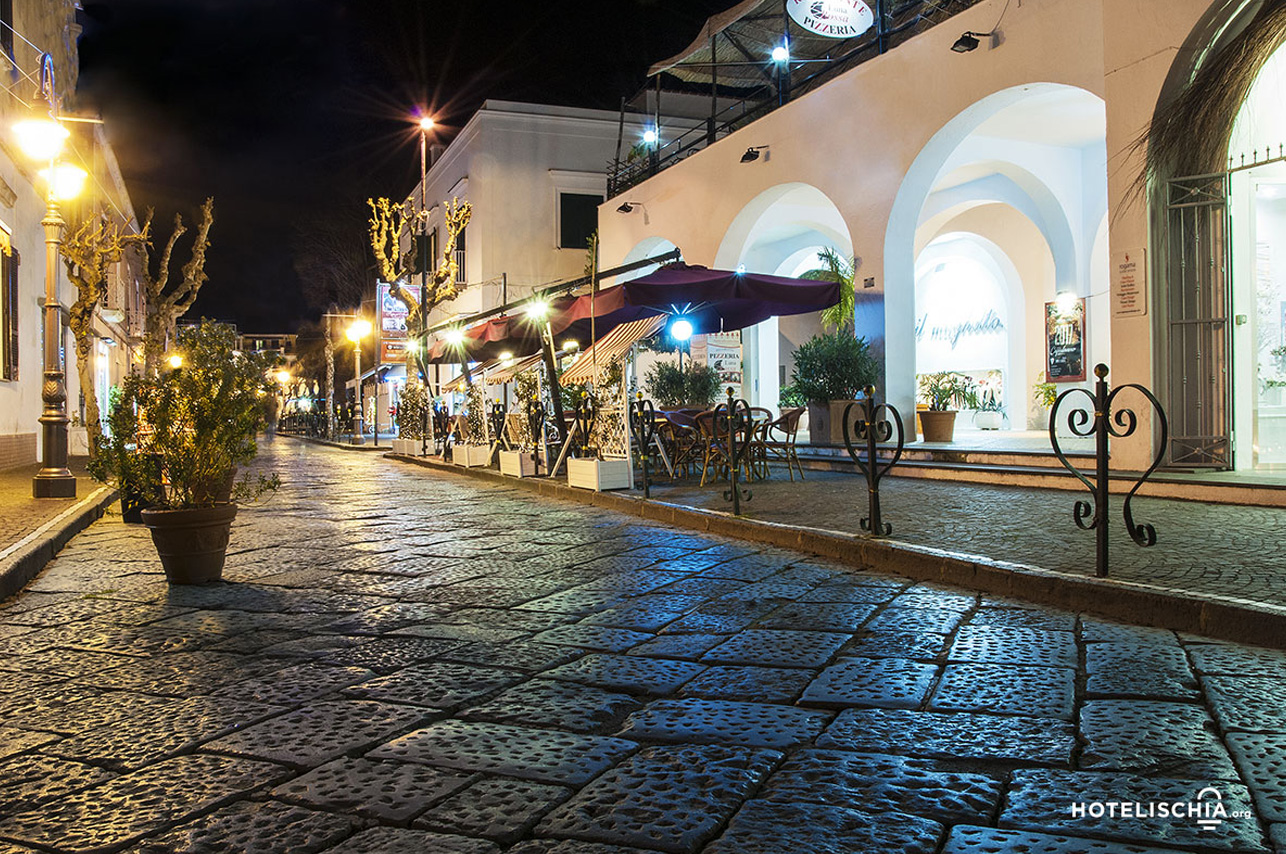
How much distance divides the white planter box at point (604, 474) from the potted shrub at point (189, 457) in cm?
435

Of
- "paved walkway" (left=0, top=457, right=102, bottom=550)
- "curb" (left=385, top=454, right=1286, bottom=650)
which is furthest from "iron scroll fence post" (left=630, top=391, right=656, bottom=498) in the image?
"paved walkway" (left=0, top=457, right=102, bottom=550)

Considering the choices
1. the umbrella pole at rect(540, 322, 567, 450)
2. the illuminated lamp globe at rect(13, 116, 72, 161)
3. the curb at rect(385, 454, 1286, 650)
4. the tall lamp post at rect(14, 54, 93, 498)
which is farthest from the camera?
the umbrella pole at rect(540, 322, 567, 450)

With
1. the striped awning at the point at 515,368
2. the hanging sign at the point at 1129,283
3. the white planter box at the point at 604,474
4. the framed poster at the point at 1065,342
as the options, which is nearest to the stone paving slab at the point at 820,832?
the white planter box at the point at 604,474

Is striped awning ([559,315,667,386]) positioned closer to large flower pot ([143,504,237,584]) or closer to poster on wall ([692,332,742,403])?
large flower pot ([143,504,237,584])

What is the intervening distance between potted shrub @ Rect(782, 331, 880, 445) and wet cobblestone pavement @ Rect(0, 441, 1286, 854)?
765 centimetres

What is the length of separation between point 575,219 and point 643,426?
18.3 m

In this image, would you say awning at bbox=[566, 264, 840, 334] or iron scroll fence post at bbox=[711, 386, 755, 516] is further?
awning at bbox=[566, 264, 840, 334]

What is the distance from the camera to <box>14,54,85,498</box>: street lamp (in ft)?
30.1

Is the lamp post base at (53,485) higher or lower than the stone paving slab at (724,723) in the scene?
higher

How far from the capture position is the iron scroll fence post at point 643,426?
8.70m

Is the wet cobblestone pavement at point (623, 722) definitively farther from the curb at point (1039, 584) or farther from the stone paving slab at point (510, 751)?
the curb at point (1039, 584)

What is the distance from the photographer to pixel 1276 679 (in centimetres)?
311

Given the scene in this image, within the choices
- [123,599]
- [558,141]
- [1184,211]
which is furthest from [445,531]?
[558,141]

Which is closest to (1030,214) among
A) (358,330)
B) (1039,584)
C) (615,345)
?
(615,345)
